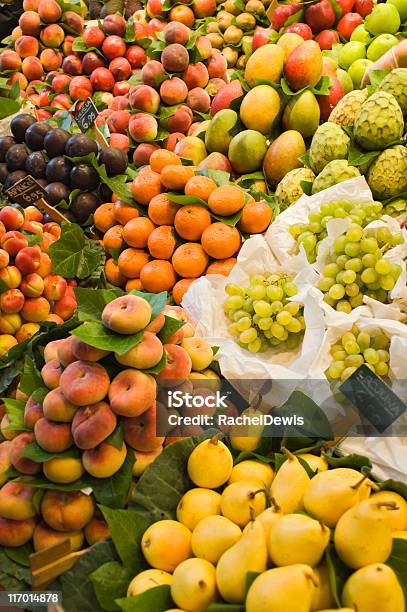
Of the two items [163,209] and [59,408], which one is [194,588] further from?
[163,209]

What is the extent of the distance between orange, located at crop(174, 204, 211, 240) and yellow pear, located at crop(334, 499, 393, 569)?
1.26m

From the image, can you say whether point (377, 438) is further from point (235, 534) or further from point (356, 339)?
point (235, 534)

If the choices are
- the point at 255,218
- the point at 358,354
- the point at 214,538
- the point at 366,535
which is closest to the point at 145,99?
the point at 255,218

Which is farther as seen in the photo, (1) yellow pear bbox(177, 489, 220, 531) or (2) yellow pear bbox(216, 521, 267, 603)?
(1) yellow pear bbox(177, 489, 220, 531)

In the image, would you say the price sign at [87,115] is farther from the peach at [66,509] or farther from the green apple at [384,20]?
the peach at [66,509]

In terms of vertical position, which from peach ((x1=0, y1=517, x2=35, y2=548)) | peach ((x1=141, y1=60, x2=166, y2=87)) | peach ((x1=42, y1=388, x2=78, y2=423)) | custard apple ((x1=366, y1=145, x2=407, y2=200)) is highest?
custard apple ((x1=366, y1=145, x2=407, y2=200))

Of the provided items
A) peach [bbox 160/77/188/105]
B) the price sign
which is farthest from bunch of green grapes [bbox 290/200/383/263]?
peach [bbox 160/77/188/105]

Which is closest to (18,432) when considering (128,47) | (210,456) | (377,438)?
(210,456)

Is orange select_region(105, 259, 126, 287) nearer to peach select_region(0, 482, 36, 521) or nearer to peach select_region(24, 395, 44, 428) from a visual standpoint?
peach select_region(24, 395, 44, 428)

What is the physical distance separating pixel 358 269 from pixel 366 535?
886 millimetres

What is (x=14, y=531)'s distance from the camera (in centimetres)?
116

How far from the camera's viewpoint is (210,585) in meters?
0.90

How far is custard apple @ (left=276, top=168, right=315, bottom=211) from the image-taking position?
7.03 feet

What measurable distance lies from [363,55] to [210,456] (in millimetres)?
2490
